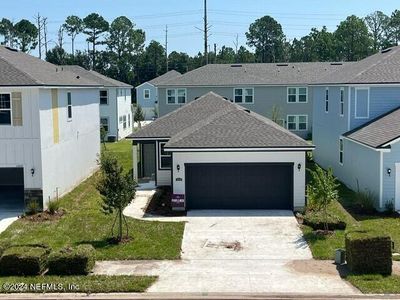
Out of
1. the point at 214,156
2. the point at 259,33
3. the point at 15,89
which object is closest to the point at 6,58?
the point at 15,89

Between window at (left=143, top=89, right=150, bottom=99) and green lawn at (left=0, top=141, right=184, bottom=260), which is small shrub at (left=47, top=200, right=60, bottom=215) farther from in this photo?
window at (left=143, top=89, right=150, bottom=99)

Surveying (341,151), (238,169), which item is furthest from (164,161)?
(341,151)

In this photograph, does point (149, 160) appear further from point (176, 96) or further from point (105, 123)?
point (105, 123)

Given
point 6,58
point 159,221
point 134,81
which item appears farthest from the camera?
point 134,81

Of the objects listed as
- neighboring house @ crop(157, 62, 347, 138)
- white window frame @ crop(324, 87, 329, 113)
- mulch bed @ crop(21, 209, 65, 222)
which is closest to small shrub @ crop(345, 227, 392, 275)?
mulch bed @ crop(21, 209, 65, 222)

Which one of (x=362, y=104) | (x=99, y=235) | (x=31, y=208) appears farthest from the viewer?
(x=362, y=104)

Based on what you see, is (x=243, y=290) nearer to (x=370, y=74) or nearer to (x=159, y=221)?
(x=159, y=221)
